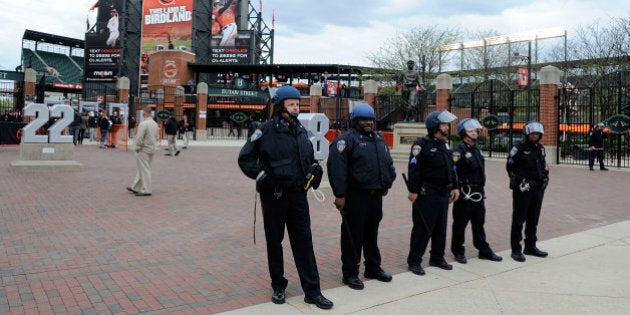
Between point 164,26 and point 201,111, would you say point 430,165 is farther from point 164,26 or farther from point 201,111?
point 164,26

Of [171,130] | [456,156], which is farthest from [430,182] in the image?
[171,130]

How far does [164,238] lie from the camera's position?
6359 millimetres

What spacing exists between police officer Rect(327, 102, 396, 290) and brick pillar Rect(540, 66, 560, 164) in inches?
714

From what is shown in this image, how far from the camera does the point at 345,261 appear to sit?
4.68 meters

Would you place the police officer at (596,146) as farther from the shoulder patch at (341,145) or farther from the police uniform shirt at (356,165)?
the shoulder patch at (341,145)

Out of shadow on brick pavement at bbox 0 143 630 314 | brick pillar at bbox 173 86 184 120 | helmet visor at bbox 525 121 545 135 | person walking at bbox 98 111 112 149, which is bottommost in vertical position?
shadow on brick pavement at bbox 0 143 630 314

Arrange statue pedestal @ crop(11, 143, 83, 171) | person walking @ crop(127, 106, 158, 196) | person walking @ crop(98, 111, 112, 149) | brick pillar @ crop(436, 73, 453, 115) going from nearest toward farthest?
person walking @ crop(127, 106, 158, 196), statue pedestal @ crop(11, 143, 83, 171), person walking @ crop(98, 111, 112, 149), brick pillar @ crop(436, 73, 453, 115)

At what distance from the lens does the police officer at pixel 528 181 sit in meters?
5.71

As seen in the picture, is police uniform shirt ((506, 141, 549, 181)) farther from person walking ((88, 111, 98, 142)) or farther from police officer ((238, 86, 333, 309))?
person walking ((88, 111, 98, 142))

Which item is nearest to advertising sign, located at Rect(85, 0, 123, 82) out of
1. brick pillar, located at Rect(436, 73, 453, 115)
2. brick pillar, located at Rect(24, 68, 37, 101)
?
brick pillar, located at Rect(24, 68, 37, 101)

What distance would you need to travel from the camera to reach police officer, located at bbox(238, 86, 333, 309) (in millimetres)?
4066

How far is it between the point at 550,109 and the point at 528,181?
17.0 m

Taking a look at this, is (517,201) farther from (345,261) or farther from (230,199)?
(230,199)

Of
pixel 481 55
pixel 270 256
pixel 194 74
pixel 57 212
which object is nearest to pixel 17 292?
pixel 270 256
